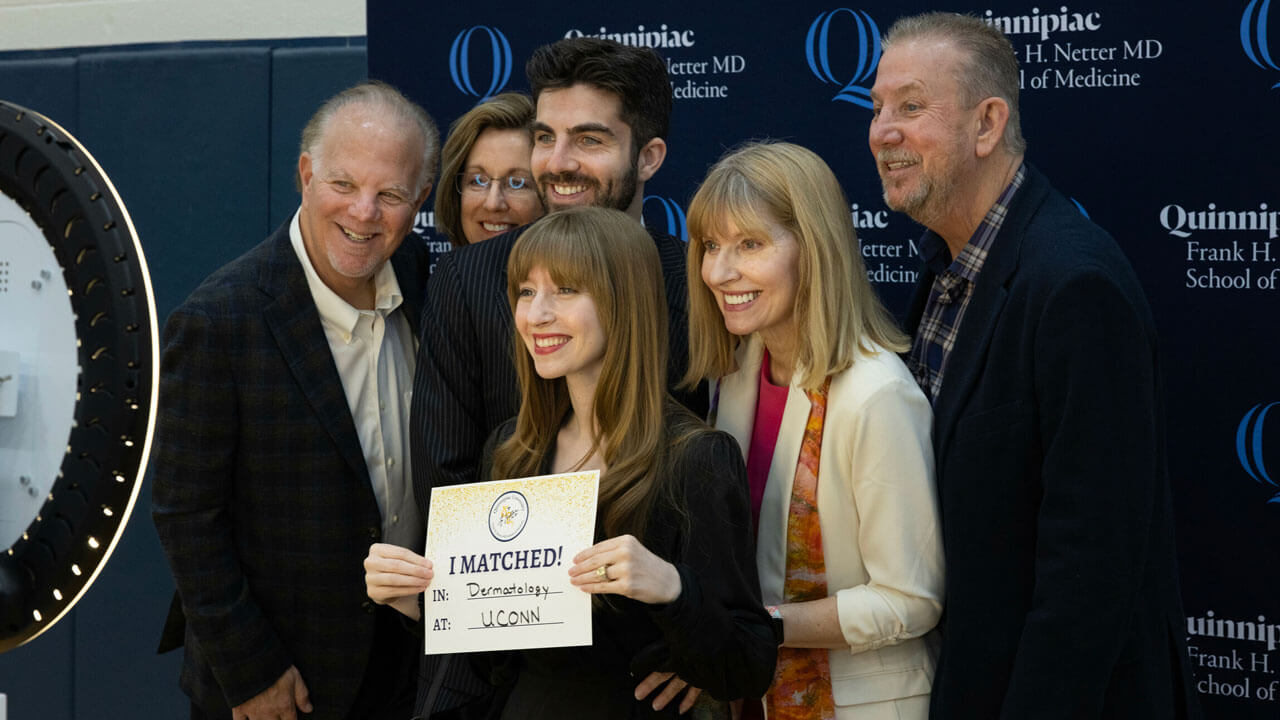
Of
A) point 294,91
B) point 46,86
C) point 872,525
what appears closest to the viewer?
point 872,525

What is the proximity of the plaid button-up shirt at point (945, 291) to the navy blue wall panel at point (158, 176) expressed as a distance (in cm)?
211

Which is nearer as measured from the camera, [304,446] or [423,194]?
[304,446]

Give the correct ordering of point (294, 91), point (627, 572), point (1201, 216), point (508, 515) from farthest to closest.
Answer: point (294, 91), point (1201, 216), point (508, 515), point (627, 572)

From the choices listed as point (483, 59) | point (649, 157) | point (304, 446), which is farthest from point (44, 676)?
point (649, 157)

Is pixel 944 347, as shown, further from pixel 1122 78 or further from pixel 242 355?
pixel 242 355

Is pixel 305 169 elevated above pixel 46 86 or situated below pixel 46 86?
below

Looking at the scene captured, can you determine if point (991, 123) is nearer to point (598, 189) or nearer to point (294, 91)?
point (598, 189)

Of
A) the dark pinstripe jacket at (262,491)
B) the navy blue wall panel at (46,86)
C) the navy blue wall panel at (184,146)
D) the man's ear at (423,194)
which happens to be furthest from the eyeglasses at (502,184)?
the navy blue wall panel at (46,86)

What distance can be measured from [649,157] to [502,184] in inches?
16.5

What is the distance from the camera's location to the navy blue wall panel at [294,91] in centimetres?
377

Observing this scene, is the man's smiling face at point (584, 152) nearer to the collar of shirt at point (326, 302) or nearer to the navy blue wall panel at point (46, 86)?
the collar of shirt at point (326, 302)

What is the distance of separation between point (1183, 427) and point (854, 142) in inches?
41.3

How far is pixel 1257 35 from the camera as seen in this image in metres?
2.60

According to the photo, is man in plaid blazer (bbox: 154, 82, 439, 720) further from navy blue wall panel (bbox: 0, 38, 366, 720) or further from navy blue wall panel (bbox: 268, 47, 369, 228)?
navy blue wall panel (bbox: 0, 38, 366, 720)
